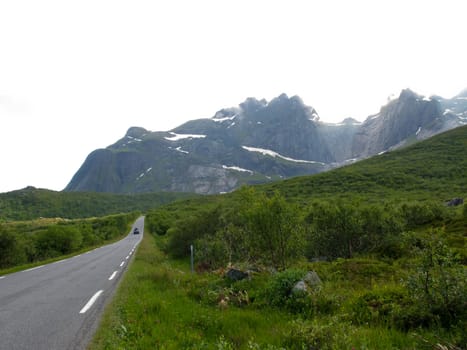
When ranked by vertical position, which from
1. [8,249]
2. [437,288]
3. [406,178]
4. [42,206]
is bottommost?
[406,178]

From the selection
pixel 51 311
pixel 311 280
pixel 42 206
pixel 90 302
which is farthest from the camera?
pixel 42 206

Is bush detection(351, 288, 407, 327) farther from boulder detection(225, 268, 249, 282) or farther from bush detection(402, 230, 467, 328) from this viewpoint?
boulder detection(225, 268, 249, 282)

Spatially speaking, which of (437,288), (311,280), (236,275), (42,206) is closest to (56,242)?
(236,275)

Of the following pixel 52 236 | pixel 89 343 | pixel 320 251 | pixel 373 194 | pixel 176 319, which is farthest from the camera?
pixel 373 194

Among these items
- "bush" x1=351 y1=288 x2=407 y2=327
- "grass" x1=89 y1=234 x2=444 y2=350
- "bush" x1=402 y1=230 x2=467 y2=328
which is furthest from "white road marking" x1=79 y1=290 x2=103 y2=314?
"bush" x1=402 y1=230 x2=467 y2=328

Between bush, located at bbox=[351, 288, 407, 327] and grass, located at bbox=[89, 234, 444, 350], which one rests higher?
grass, located at bbox=[89, 234, 444, 350]

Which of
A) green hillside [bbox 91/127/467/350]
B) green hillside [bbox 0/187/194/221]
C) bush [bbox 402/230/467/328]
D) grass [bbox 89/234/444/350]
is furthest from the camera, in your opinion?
green hillside [bbox 0/187/194/221]

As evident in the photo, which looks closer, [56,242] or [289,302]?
[289,302]

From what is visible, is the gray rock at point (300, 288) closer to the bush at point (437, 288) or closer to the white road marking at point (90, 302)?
the bush at point (437, 288)

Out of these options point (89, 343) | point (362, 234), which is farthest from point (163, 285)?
point (362, 234)

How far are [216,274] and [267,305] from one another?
4439 millimetres

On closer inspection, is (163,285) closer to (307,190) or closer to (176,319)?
(176,319)

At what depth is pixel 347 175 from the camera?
125m

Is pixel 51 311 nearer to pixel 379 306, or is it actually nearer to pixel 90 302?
pixel 90 302
